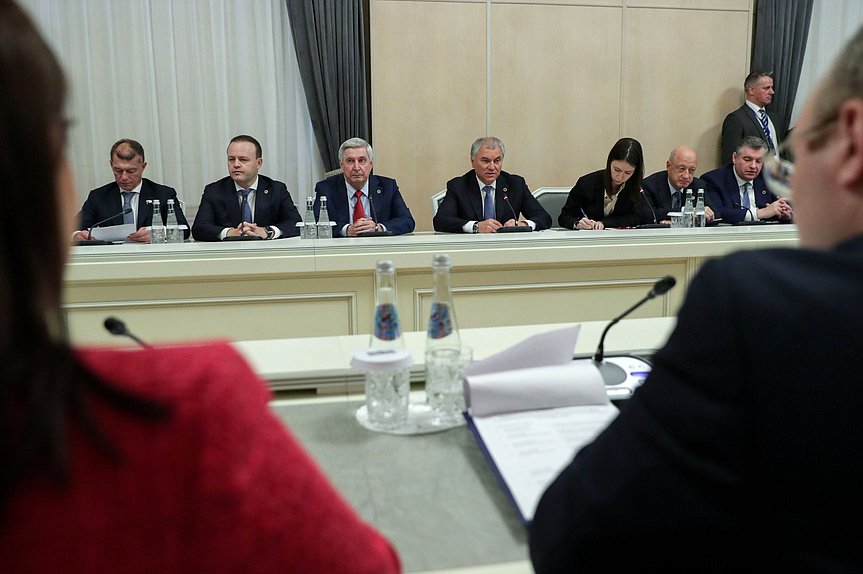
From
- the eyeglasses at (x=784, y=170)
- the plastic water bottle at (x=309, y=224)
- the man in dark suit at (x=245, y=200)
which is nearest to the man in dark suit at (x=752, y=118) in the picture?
the man in dark suit at (x=245, y=200)

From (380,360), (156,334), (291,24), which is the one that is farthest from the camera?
(291,24)

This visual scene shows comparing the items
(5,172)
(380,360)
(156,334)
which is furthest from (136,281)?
(5,172)

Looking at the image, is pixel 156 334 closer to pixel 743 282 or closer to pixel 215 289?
pixel 215 289

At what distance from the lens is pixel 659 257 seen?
330cm

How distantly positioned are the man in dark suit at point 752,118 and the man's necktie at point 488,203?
8.42 ft

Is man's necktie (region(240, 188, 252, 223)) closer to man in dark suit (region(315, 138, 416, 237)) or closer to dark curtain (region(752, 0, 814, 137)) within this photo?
man in dark suit (region(315, 138, 416, 237))

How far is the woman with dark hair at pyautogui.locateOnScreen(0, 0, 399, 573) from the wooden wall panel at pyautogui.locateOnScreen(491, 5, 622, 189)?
19.6ft

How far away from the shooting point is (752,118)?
6.45m

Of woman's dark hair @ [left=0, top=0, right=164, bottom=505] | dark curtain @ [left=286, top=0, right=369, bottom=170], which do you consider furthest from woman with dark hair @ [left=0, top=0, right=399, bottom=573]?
dark curtain @ [left=286, top=0, right=369, bottom=170]

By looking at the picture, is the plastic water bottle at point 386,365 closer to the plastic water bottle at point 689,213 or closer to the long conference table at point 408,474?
the long conference table at point 408,474

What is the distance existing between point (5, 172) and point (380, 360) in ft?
2.61

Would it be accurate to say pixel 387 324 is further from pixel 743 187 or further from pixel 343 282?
pixel 743 187

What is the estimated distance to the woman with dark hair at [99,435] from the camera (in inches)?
18.2

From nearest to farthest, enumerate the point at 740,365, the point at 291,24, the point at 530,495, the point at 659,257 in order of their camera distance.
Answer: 1. the point at 740,365
2. the point at 530,495
3. the point at 659,257
4. the point at 291,24
